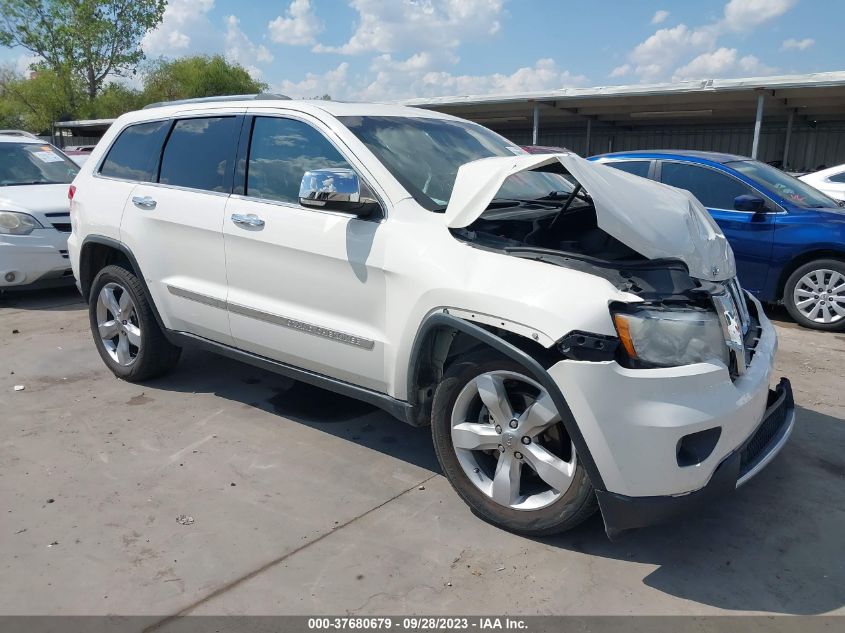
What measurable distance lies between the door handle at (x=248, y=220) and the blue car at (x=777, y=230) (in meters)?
4.85

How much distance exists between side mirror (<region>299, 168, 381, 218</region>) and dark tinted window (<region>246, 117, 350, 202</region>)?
34 cm

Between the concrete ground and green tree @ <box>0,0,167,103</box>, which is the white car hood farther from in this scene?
Answer: green tree @ <box>0,0,167,103</box>

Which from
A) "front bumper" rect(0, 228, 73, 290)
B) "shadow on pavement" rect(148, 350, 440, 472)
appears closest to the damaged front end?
"shadow on pavement" rect(148, 350, 440, 472)

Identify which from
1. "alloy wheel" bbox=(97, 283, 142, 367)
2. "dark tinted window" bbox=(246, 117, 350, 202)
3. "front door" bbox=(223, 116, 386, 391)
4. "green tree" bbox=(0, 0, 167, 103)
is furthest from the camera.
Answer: "green tree" bbox=(0, 0, 167, 103)

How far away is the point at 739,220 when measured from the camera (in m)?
6.94

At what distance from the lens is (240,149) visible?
4.09 m

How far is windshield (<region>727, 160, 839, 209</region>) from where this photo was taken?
23.0 feet

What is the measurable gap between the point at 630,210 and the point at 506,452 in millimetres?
1167

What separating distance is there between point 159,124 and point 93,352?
2172 mm

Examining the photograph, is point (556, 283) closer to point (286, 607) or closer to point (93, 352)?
point (286, 607)

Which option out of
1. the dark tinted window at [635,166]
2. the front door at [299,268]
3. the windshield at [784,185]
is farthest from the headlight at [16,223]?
the windshield at [784,185]

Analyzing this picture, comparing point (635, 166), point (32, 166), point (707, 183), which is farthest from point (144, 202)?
point (707, 183)

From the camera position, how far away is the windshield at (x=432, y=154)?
11.6 ft

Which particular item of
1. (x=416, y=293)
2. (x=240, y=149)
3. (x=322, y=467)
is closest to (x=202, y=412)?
(x=322, y=467)
